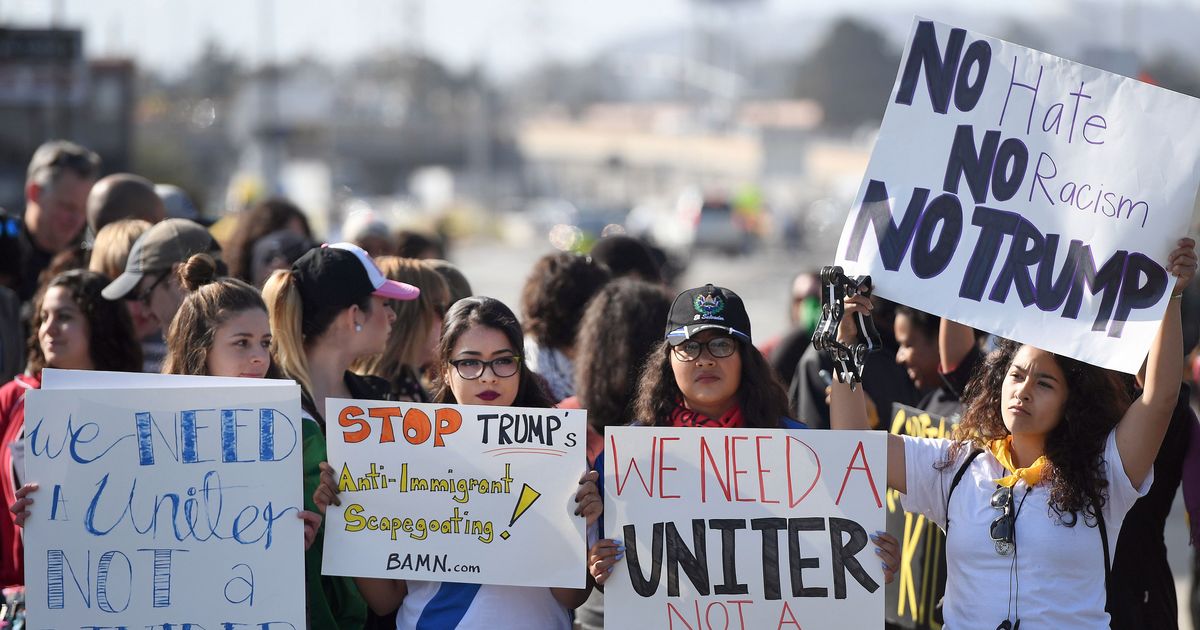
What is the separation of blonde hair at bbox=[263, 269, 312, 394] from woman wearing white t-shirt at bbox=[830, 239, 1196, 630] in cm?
159

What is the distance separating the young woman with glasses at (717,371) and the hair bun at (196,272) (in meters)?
1.45

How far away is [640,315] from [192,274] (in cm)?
145

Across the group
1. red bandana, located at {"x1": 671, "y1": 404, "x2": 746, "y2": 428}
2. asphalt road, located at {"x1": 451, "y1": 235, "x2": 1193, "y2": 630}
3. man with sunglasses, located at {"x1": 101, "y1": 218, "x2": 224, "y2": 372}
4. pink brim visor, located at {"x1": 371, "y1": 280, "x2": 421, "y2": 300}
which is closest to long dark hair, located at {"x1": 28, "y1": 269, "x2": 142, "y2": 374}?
man with sunglasses, located at {"x1": 101, "y1": 218, "x2": 224, "y2": 372}

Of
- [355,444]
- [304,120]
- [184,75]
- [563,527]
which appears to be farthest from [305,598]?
[184,75]

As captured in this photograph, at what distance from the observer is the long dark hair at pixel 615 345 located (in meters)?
4.53

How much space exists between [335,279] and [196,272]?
1.47 ft

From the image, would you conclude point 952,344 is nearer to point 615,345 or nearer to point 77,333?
point 615,345

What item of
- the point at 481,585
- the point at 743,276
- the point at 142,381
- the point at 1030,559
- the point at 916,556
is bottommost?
the point at 916,556

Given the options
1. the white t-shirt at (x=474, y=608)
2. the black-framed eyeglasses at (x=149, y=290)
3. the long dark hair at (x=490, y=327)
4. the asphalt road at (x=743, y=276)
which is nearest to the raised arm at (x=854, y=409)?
the long dark hair at (x=490, y=327)

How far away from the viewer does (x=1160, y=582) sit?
3771mm

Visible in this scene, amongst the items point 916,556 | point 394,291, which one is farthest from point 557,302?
point 916,556

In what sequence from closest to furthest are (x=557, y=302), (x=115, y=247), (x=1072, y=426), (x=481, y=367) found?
(x=1072, y=426), (x=481, y=367), (x=557, y=302), (x=115, y=247)

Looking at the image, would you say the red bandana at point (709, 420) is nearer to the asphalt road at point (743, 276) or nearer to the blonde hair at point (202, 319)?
the blonde hair at point (202, 319)

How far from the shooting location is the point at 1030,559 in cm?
343
